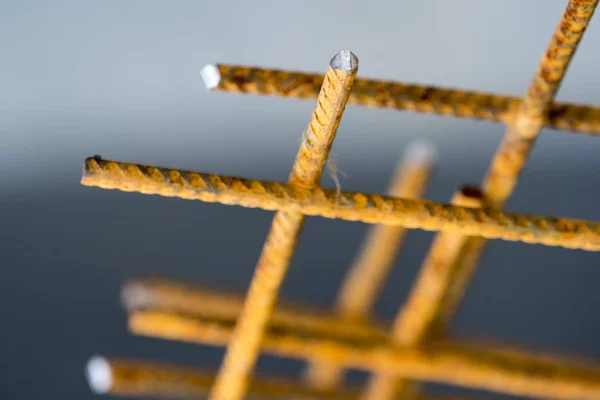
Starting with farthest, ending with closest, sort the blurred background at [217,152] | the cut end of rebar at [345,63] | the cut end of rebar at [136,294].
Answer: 1. the blurred background at [217,152]
2. the cut end of rebar at [136,294]
3. the cut end of rebar at [345,63]

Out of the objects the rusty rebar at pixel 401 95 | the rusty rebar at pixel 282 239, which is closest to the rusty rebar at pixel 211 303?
the rusty rebar at pixel 282 239

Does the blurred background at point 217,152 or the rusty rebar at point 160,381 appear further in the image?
the blurred background at point 217,152

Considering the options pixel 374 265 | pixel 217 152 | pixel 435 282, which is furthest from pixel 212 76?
pixel 217 152

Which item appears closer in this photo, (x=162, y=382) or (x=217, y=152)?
(x=162, y=382)

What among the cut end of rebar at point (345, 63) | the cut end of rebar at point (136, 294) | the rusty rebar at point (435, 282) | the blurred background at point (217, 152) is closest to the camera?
the cut end of rebar at point (345, 63)

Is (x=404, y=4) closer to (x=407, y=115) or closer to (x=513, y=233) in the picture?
(x=407, y=115)

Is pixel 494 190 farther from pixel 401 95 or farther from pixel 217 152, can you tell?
pixel 217 152

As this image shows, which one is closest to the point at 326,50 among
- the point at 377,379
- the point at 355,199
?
the point at 377,379

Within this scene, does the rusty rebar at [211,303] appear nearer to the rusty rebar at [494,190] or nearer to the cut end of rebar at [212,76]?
the rusty rebar at [494,190]

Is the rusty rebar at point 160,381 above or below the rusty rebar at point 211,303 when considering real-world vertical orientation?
below
